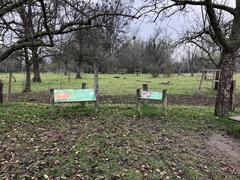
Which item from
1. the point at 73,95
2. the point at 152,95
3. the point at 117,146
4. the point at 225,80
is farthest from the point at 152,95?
the point at 117,146

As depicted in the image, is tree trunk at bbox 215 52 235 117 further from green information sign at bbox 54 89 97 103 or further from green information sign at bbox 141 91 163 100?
green information sign at bbox 54 89 97 103

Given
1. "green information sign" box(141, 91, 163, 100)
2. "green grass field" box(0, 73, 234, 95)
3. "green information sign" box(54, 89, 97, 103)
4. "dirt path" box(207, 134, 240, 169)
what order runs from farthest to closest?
"green grass field" box(0, 73, 234, 95), "green information sign" box(141, 91, 163, 100), "green information sign" box(54, 89, 97, 103), "dirt path" box(207, 134, 240, 169)

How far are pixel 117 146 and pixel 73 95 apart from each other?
14.1 ft

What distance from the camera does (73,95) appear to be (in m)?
10.5


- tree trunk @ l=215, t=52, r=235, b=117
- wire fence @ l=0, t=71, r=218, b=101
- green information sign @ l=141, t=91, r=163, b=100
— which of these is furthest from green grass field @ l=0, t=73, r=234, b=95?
tree trunk @ l=215, t=52, r=235, b=117

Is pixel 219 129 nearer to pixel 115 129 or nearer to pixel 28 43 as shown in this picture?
pixel 115 129

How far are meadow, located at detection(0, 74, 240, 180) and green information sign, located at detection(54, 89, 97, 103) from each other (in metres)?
0.54

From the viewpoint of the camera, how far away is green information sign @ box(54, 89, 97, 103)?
33.5ft

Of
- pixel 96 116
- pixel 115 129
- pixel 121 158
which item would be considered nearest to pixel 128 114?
pixel 96 116

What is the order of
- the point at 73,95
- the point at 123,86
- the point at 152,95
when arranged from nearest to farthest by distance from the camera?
the point at 73,95 → the point at 152,95 → the point at 123,86

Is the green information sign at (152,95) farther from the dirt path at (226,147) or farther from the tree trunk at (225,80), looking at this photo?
the dirt path at (226,147)

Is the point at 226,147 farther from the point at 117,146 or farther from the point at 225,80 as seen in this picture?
the point at 225,80

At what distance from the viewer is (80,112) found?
10883 millimetres

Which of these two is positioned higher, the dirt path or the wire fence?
the dirt path
